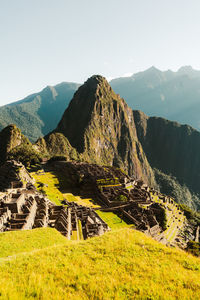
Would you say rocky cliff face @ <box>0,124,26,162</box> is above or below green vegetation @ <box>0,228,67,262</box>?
above

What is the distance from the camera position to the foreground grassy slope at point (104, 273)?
615cm

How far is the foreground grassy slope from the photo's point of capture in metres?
6.15

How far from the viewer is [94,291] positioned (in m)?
6.27

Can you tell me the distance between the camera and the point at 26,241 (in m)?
14.6

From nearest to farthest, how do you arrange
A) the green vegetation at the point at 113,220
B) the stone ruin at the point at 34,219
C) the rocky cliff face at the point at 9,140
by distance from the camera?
the stone ruin at the point at 34,219
the green vegetation at the point at 113,220
the rocky cliff face at the point at 9,140

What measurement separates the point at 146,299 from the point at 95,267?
2.57 m

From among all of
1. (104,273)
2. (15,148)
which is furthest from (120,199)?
(15,148)

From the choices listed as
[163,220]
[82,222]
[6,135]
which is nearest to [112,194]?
[163,220]

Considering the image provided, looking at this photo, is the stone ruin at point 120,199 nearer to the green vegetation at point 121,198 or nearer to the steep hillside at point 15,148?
the green vegetation at point 121,198

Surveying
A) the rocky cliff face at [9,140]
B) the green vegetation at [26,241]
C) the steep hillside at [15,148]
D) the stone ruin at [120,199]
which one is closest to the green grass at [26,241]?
the green vegetation at [26,241]

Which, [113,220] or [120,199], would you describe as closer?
[113,220]

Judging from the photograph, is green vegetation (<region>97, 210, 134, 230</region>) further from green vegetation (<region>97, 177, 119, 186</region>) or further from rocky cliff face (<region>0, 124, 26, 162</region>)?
rocky cliff face (<region>0, 124, 26, 162</region>)

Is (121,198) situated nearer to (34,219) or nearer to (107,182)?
(107,182)

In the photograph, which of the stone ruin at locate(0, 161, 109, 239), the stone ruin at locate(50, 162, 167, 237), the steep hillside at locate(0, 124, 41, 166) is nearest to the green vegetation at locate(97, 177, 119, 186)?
the stone ruin at locate(50, 162, 167, 237)
